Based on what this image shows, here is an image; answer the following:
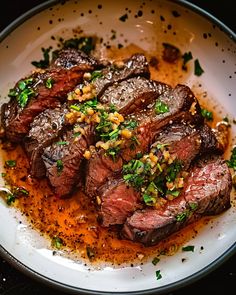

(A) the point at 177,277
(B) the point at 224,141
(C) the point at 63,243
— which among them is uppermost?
(B) the point at 224,141

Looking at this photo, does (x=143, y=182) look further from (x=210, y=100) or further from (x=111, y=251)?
(x=210, y=100)

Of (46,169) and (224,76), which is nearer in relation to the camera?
(46,169)

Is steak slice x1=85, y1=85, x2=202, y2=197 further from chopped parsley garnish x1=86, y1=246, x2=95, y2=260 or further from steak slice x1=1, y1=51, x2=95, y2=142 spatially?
steak slice x1=1, y1=51, x2=95, y2=142

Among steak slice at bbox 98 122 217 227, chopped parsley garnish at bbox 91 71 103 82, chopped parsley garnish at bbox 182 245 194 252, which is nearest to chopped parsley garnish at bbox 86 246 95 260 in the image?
steak slice at bbox 98 122 217 227

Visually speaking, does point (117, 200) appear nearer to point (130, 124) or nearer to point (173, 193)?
point (173, 193)

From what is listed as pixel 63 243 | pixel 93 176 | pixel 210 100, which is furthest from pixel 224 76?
pixel 63 243

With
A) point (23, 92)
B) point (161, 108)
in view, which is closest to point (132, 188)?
point (161, 108)

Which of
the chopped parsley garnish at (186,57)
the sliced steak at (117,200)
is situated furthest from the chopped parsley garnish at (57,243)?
the chopped parsley garnish at (186,57)
